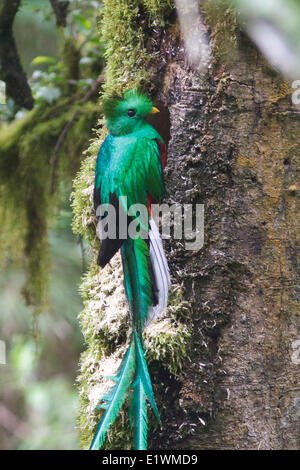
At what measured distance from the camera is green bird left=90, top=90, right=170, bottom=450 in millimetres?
1208

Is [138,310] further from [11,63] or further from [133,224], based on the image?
[11,63]

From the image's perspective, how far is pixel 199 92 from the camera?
130cm

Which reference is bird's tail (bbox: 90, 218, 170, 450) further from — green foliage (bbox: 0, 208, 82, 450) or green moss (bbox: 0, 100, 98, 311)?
green foliage (bbox: 0, 208, 82, 450)

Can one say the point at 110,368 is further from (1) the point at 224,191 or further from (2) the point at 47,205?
(2) the point at 47,205

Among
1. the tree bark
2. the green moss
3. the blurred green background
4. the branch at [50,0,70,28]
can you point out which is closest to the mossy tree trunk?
the tree bark

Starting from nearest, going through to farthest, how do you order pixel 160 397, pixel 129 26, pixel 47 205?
pixel 160 397, pixel 129 26, pixel 47 205

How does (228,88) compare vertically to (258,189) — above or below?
above

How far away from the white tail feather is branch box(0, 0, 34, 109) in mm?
1505

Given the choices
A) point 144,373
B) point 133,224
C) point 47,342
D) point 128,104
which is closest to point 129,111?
point 128,104

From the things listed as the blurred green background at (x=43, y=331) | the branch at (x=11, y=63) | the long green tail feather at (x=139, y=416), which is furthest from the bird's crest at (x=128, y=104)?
the blurred green background at (x=43, y=331)

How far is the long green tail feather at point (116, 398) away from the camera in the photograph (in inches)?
46.8

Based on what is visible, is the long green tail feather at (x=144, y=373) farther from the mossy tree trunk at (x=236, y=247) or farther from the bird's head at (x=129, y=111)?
the bird's head at (x=129, y=111)
